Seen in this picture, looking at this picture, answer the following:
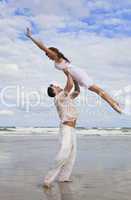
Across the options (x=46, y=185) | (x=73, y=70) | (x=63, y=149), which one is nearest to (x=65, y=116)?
(x=63, y=149)

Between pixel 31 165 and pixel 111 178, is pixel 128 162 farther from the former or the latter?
pixel 111 178

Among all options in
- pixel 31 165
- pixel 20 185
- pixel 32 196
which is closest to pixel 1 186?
pixel 20 185

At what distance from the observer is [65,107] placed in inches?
384

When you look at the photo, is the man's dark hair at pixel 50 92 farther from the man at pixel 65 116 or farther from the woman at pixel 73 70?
the woman at pixel 73 70

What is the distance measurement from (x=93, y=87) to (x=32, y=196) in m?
2.26

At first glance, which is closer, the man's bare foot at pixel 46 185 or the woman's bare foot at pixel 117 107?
the woman's bare foot at pixel 117 107

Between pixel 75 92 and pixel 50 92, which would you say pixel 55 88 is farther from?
pixel 75 92

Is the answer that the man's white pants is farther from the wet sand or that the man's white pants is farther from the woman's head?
the woman's head

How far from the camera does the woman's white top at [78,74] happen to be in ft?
30.0

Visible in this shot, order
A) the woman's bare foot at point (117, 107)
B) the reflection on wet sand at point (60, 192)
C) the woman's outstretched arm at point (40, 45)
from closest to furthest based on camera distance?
1. the reflection on wet sand at point (60, 192)
2. the woman's bare foot at point (117, 107)
3. the woman's outstretched arm at point (40, 45)

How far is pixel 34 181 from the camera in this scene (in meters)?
10.1

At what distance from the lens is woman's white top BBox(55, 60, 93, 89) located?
9133mm

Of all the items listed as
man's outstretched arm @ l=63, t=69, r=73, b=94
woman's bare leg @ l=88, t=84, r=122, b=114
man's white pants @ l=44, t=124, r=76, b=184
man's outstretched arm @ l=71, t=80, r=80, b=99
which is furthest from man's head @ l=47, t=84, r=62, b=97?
woman's bare leg @ l=88, t=84, r=122, b=114

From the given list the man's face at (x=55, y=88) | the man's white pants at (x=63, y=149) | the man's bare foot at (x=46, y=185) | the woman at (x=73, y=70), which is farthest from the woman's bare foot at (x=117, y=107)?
the man's bare foot at (x=46, y=185)
